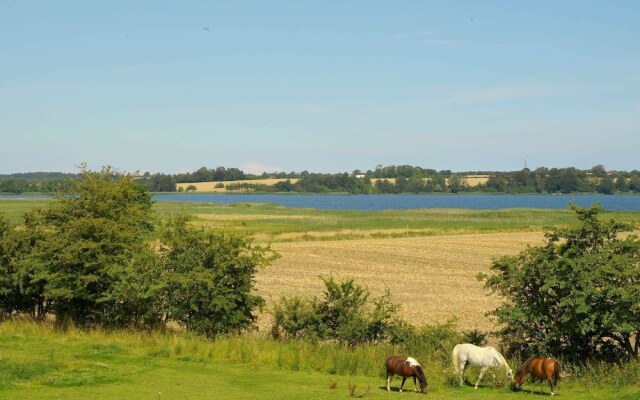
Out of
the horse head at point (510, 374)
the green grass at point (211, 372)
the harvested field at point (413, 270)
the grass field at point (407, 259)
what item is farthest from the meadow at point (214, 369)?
the grass field at point (407, 259)

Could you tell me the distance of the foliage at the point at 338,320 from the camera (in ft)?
70.7

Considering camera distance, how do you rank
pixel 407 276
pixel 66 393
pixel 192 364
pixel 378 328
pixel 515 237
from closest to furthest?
pixel 66 393, pixel 192 364, pixel 378 328, pixel 407 276, pixel 515 237

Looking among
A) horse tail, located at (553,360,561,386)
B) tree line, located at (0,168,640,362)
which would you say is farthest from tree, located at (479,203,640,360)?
horse tail, located at (553,360,561,386)

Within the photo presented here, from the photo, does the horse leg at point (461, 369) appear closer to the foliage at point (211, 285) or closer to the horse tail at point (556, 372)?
the horse tail at point (556, 372)

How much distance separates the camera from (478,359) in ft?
57.2

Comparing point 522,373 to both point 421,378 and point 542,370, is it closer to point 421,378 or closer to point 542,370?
point 542,370

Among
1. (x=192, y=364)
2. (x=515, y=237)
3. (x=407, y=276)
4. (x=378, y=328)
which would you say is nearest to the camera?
(x=192, y=364)

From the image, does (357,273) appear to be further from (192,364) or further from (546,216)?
(546,216)

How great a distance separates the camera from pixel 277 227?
9438 centimetres

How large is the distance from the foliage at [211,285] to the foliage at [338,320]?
125cm

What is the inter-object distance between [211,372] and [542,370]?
7932 millimetres

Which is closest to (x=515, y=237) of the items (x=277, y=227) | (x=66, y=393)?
(x=277, y=227)

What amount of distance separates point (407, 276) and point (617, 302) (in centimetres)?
3311

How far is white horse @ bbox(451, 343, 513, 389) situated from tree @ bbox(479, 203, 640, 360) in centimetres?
194
